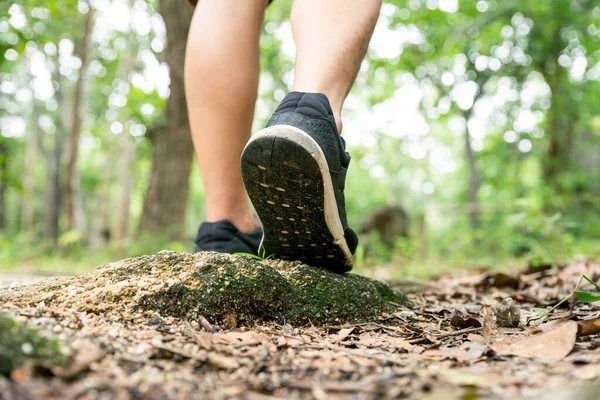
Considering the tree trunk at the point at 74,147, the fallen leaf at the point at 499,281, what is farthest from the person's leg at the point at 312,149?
the tree trunk at the point at 74,147

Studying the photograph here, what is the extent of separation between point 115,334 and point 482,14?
844 centimetres

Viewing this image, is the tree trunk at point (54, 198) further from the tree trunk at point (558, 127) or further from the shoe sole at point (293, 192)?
the shoe sole at point (293, 192)

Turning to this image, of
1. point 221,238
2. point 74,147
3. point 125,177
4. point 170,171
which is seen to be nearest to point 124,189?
point 125,177

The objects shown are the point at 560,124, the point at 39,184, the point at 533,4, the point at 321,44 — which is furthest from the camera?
the point at 39,184

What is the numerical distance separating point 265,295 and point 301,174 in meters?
0.29

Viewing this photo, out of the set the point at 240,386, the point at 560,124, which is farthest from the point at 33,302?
the point at 560,124

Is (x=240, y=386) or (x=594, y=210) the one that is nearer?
(x=240, y=386)

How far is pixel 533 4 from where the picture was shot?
6.79m

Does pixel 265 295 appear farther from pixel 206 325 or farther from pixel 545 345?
pixel 545 345

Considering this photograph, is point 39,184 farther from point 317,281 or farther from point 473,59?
point 317,281

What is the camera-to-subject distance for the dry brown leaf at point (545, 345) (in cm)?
80

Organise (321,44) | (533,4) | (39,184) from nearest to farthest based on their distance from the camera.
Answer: (321,44), (533,4), (39,184)

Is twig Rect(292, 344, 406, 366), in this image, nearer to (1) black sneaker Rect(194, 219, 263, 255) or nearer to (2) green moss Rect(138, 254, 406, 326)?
(2) green moss Rect(138, 254, 406, 326)

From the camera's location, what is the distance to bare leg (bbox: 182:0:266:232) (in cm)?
141
